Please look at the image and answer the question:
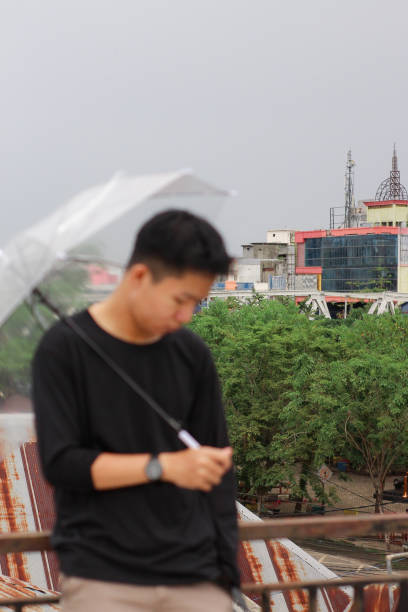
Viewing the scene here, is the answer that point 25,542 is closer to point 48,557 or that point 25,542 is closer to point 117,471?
point 117,471

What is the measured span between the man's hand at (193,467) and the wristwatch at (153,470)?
0.01m

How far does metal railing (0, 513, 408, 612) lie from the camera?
3.17 metres

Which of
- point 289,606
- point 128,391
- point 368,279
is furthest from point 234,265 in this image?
point 368,279

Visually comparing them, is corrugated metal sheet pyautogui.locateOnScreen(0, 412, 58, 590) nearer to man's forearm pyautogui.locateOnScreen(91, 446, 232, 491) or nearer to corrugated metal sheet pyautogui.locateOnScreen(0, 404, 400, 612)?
corrugated metal sheet pyautogui.locateOnScreen(0, 404, 400, 612)

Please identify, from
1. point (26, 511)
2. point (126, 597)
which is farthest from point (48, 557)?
point (126, 597)

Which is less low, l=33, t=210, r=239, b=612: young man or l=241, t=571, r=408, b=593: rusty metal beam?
l=33, t=210, r=239, b=612: young man

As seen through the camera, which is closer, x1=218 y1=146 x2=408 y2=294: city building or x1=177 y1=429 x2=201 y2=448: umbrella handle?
x1=177 y1=429 x2=201 y2=448: umbrella handle

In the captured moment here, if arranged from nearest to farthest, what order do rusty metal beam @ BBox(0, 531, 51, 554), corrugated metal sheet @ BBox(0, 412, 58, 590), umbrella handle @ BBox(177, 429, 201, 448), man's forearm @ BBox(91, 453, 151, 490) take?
man's forearm @ BBox(91, 453, 151, 490)
umbrella handle @ BBox(177, 429, 201, 448)
rusty metal beam @ BBox(0, 531, 51, 554)
corrugated metal sheet @ BBox(0, 412, 58, 590)

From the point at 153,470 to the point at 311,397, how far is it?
24537 millimetres

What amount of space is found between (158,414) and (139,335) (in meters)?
0.27

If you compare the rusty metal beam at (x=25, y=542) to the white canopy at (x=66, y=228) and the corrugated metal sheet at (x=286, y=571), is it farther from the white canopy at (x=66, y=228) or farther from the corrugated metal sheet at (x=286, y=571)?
the corrugated metal sheet at (x=286, y=571)

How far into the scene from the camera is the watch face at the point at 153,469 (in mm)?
2406

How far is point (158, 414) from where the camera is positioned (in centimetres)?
256

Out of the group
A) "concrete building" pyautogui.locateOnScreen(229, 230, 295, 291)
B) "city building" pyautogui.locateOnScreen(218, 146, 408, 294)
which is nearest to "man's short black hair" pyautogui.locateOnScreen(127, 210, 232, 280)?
"city building" pyautogui.locateOnScreen(218, 146, 408, 294)
